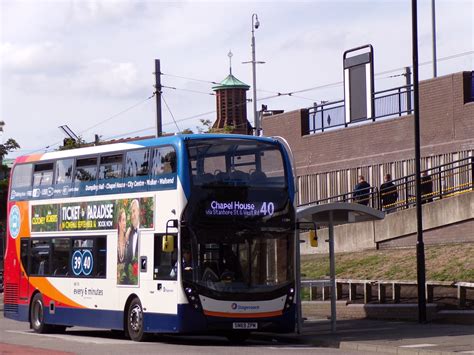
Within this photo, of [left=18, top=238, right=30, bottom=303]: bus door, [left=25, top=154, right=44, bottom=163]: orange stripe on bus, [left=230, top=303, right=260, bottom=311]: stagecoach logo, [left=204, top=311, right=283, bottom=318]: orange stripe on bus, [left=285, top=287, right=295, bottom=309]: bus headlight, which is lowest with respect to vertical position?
[left=204, top=311, right=283, bottom=318]: orange stripe on bus

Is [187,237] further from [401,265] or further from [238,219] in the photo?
[401,265]

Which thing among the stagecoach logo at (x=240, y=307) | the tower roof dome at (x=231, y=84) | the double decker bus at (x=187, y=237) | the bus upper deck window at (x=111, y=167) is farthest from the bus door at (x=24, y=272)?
the tower roof dome at (x=231, y=84)

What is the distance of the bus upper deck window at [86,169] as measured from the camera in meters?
24.8

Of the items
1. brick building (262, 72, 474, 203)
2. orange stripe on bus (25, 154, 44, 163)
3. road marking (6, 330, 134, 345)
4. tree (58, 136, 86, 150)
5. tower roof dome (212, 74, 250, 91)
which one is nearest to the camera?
road marking (6, 330, 134, 345)

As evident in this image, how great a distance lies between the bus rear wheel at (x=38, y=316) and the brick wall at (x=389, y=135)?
15698 mm

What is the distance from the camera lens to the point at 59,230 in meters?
26.0

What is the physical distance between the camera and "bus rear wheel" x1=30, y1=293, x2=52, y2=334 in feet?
87.4

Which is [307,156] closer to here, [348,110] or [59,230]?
[348,110]

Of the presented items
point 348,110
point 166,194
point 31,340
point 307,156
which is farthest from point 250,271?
point 307,156

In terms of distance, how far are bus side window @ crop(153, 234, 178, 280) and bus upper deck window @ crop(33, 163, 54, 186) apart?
531 centimetres

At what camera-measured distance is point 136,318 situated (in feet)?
75.3

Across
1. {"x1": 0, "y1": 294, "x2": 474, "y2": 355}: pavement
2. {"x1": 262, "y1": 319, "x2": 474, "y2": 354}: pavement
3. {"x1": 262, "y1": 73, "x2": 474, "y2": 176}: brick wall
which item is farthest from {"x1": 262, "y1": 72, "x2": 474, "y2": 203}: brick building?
{"x1": 262, "y1": 319, "x2": 474, "y2": 354}: pavement

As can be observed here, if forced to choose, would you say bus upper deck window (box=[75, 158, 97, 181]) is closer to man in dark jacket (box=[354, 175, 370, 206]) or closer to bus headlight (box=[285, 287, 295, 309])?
bus headlight (box=[285, 287, 295, 309])

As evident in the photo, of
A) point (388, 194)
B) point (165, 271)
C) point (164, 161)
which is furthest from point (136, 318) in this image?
point (388, 194)
